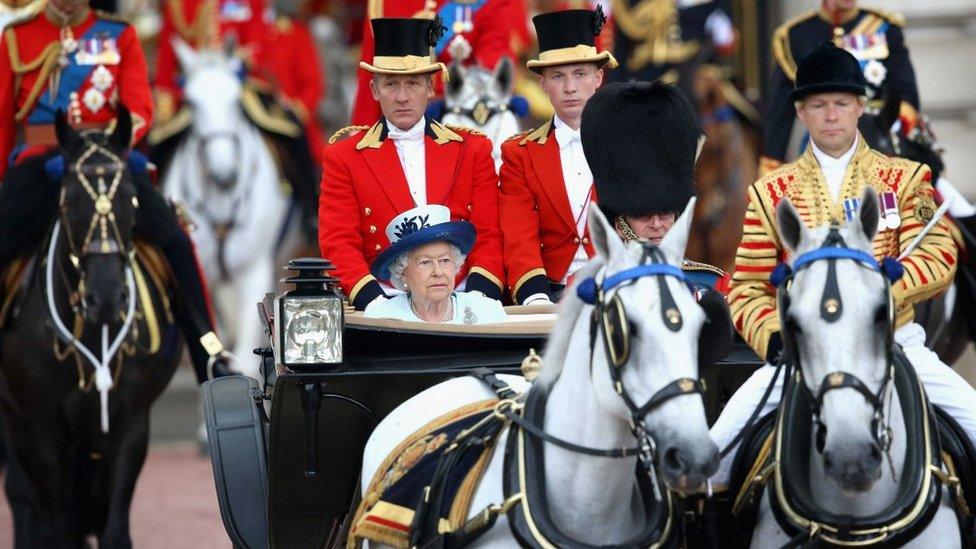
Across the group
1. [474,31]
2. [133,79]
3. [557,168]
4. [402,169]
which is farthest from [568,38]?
[133,79]

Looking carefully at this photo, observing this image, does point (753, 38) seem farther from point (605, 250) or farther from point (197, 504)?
point (605, 250)

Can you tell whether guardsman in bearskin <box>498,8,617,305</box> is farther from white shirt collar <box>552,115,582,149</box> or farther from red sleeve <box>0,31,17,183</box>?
red sleeve <box>0,31,17,183</box>

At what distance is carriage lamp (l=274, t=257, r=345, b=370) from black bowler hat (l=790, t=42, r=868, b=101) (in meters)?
1.48

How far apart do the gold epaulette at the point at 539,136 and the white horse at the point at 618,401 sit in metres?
1.99

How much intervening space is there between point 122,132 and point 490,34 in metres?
2.03

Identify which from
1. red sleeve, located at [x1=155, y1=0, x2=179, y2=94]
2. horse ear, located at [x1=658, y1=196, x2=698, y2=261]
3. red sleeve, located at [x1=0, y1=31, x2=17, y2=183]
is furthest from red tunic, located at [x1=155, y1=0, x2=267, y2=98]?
horse ear, located at [x1=658, y1=196, x2=698, y2=261]

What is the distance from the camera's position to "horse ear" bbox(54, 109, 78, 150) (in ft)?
27.9

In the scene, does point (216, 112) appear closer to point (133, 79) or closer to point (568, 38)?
point (133, 79)

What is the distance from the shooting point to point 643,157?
249 inches

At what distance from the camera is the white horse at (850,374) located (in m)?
5.04

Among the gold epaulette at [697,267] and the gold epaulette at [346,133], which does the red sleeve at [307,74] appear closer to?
the gold epaulette at [346,133]

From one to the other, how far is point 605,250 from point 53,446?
4.11 metres

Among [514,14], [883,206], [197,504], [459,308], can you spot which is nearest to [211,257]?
[197,504]

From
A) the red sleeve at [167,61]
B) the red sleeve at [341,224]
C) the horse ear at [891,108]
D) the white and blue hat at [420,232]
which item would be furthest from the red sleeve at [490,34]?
the red sleeve at [167,61]
